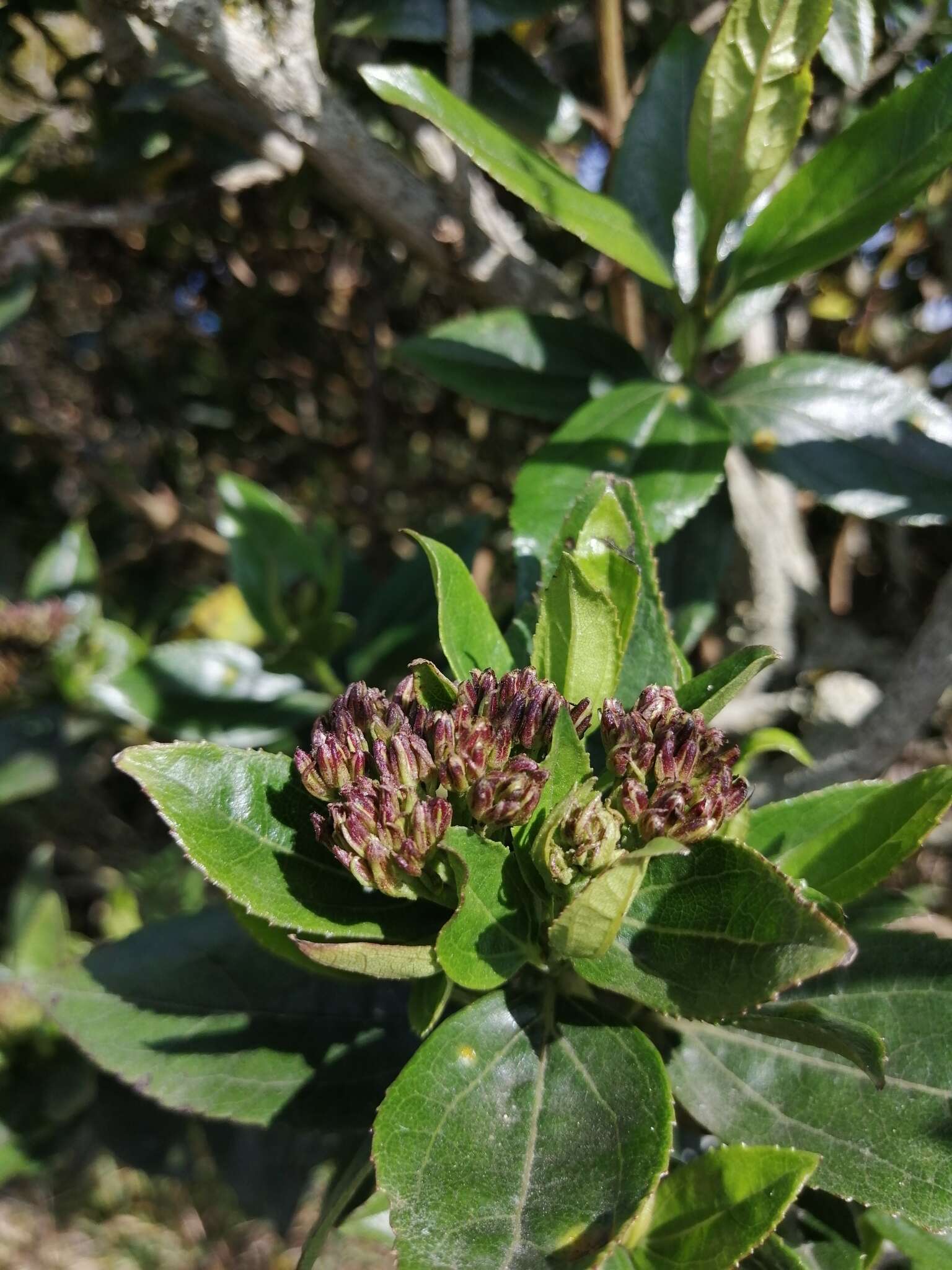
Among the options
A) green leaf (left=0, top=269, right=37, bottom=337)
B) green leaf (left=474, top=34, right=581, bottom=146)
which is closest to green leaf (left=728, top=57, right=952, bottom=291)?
green leaf (left=474, top=34, right=581, bottom=146)

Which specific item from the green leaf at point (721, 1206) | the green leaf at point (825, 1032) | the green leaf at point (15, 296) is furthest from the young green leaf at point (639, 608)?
the green leaf at point (15, 296)

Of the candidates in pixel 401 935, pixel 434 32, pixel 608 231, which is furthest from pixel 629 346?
pixel 401 935

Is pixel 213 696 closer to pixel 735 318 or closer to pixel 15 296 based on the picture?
pixel 15 296

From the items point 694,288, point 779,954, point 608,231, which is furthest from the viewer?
point 694,288

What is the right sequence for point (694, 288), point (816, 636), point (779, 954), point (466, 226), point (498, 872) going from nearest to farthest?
point (779, 954), point (498, 872), point (694, 288), point (466, 226), point (816, 636)

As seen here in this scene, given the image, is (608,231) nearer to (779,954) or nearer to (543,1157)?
(779,954)

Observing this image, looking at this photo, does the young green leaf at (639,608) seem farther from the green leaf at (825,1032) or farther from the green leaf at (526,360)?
the green leaf at (526,360)

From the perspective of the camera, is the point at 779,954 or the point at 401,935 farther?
the point at 401,935

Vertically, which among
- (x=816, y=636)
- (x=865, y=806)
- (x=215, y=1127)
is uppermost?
(x=865, y=806)
